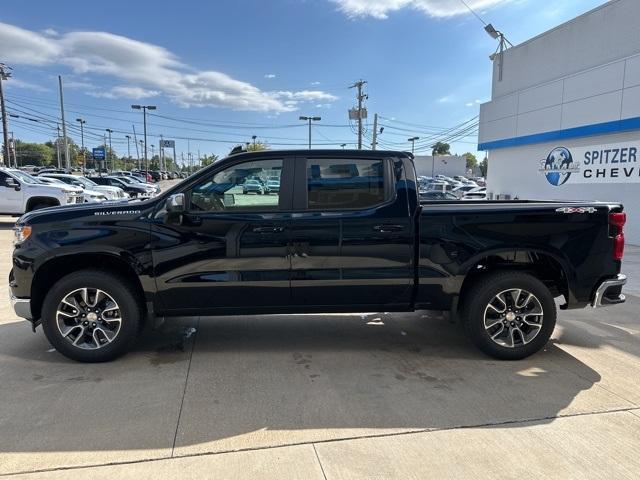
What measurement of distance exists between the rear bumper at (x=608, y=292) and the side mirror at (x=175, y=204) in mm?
3927

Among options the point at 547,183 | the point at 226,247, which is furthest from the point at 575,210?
the point at 547,183

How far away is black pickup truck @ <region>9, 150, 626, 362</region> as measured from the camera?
4.20 metres

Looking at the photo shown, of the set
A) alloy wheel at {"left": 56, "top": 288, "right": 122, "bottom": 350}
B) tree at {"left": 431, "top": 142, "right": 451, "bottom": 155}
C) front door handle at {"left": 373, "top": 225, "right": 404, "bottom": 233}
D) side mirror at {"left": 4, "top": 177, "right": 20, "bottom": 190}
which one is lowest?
alloy wheel at {"left": 56, "top": 288, "right": 122, "bottom": 350}

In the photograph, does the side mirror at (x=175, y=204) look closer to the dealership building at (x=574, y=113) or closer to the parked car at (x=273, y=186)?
the parked car at (x=273, y=186)

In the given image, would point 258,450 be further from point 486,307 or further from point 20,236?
point 20,236

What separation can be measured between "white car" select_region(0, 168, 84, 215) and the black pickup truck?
1190 centimetres

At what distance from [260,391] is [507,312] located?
2.40 meters

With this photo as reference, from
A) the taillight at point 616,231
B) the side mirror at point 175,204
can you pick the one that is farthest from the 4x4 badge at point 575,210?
the side mirror at point 175,204

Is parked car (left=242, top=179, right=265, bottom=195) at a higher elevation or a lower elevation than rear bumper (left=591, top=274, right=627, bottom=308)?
higher

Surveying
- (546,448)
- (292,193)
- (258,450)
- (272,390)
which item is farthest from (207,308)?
(546,448)

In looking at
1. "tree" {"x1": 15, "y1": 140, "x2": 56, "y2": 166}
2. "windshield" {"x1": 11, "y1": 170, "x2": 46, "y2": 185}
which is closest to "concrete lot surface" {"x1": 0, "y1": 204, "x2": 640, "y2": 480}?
"windshield" {"x1": 11, "y1": 170, "x2": 46, "y2": 185}

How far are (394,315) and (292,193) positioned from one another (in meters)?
2.47

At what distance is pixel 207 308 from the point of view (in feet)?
14.2

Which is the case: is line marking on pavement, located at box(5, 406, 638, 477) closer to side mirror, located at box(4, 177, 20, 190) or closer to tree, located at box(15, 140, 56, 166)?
side mirror, located at box(4, 177, 20, 190)
